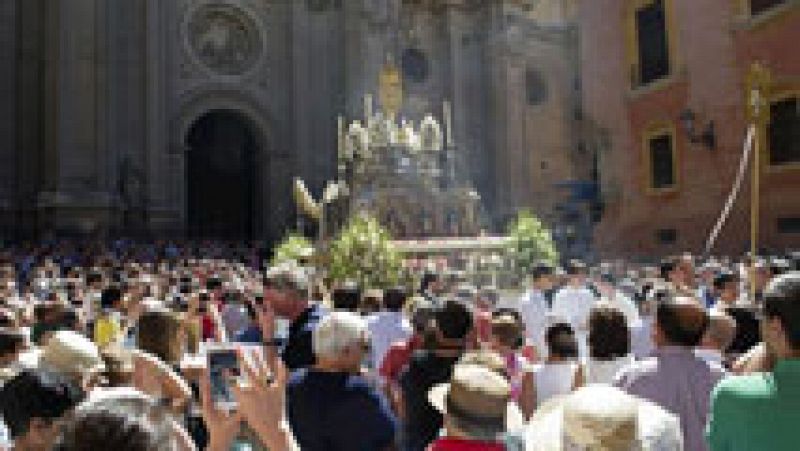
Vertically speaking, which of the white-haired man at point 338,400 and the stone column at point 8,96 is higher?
the stone column at point 8,96

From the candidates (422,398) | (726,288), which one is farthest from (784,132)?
(422,398)

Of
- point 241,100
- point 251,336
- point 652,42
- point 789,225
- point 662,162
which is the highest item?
point 241,100

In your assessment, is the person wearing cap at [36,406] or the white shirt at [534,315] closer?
the person wearing cap at [36,406]

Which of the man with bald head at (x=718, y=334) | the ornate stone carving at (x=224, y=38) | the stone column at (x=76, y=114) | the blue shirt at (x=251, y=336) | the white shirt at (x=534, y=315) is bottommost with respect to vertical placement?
the white shirt at (x=534, y=315)

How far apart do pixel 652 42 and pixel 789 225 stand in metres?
6.51

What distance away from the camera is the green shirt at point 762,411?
10.4 feet

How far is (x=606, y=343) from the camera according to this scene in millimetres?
4824

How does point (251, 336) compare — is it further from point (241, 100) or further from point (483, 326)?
point (241, 100)

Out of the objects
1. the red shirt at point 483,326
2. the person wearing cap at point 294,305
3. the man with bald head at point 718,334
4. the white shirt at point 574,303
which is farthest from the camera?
the white shirt at point 574,303

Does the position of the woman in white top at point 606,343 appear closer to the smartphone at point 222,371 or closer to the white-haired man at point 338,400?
the white-haired man at point 338,400

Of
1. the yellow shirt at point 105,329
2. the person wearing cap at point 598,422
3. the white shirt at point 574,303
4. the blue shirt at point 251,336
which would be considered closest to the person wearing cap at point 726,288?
the white shirt at point 574,303

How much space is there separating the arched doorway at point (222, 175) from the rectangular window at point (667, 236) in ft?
62.6

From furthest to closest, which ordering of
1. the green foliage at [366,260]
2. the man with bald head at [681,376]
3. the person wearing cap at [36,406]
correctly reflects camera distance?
the green foliage at [366,260] → the man with bald head at [681,376] → the person wearing cap at [36,406]

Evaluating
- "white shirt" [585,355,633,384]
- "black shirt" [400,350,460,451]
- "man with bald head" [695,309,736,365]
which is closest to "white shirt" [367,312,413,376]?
"black shirt" [400,350,460,451]
